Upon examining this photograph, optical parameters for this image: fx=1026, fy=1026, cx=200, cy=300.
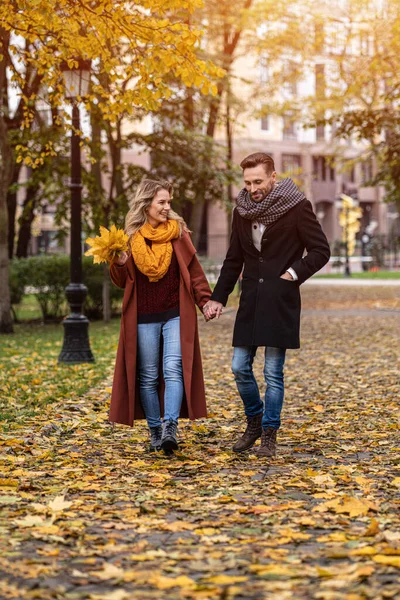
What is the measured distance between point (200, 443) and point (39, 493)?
200 cm

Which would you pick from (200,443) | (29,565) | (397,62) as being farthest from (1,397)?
(397,62)

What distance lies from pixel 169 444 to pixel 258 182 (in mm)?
1841

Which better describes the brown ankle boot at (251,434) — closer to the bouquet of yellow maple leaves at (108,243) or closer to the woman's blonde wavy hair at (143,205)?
the woman's blonde wavy hair at (143,205)

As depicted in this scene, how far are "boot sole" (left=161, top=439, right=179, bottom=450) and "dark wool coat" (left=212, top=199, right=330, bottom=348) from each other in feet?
2.62

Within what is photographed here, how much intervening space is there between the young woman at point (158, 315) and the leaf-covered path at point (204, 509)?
0.38m

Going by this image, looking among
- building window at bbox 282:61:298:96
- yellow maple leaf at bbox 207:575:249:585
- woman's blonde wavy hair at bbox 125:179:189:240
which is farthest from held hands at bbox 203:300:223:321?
building window at bbox 282:61:298:96

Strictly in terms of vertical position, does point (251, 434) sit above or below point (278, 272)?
below

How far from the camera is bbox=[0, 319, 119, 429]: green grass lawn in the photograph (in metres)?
9.72

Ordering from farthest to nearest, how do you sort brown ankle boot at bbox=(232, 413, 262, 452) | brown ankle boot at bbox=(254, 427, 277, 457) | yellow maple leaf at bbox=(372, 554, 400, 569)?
brown ankle boot at bbox=(232, 413, 262, 452) → brown ankle boot at bbox=(254, 427, 277, 457) → yellow maple leaf at bbox=(372, 554, 400, 569)

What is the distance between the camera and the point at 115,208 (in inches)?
872

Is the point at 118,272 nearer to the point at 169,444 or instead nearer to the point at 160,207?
the point at 160,207

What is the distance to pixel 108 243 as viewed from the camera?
21.9 ft

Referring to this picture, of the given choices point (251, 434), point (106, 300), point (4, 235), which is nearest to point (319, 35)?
point (106, 300)

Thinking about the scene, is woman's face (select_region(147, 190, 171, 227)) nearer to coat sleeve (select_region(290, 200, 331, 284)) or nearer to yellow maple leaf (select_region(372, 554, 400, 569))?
coat sleeve (select_region(290, 200, 331, 284))
